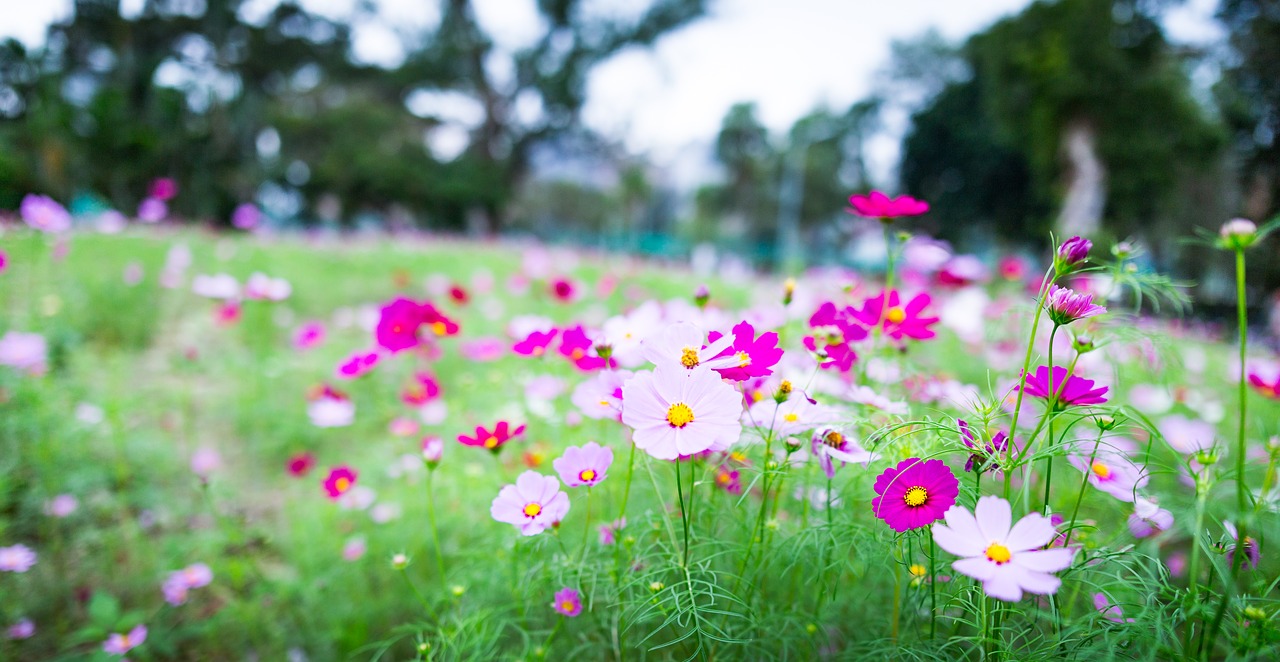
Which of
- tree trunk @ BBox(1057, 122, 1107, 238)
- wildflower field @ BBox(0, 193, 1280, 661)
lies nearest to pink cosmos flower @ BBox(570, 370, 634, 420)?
wildflower field @ BBox(0, 193, 1280, 661)

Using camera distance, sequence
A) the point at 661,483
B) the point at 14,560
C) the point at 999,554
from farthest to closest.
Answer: the point at 14,560
the point at 661,483
the point at 999,554

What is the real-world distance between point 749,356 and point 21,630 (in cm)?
145

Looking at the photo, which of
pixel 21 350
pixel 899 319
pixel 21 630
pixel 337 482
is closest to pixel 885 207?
pixel 899 319

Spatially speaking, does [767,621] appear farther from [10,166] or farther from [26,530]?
[10,166]

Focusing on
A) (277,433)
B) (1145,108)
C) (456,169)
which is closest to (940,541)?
(277,433)

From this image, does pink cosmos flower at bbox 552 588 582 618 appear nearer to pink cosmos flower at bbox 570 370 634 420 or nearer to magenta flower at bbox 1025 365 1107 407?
pink cosmos flower at bbox 570 370 634 420

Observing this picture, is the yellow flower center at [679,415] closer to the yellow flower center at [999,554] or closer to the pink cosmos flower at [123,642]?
the yellow flower center at [999,554]

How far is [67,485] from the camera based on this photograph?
1.43 m

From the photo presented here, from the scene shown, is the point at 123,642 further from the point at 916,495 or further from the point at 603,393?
the point at 916,495

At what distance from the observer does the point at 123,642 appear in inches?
42.0

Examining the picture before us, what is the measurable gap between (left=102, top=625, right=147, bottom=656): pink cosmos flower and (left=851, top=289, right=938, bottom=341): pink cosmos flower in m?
1.35

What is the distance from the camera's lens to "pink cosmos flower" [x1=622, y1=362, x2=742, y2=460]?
1.85ft

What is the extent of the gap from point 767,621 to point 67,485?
1673mm

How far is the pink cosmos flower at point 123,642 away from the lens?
3.43 feet
